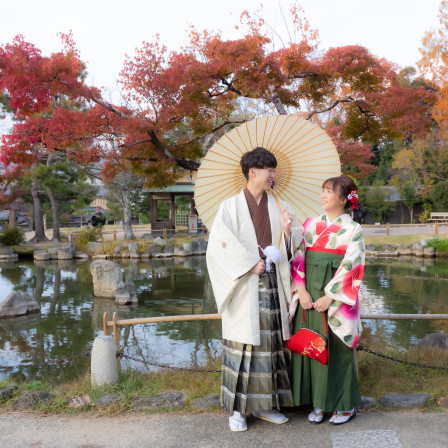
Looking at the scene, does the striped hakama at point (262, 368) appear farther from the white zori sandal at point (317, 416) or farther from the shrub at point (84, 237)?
the shrub at point (84, 237)

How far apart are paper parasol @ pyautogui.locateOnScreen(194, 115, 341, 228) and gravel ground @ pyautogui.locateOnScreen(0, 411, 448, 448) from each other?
4.77 ft

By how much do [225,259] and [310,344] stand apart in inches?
29.9

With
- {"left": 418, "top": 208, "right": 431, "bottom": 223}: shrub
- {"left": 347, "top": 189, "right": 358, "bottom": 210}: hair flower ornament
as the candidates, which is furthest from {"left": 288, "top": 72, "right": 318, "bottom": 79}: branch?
{"left": 418, "top": 208, "right": 431, "bottom": 223}: shrub

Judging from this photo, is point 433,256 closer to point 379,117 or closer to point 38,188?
point 379,117

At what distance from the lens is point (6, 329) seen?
26.8ft

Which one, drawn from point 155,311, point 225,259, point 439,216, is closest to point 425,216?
point 439,216

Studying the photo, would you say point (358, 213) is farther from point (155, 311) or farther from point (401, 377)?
point (155, 311)

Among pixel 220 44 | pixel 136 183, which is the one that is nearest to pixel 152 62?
pixel 220 44

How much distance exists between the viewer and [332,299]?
2.81m

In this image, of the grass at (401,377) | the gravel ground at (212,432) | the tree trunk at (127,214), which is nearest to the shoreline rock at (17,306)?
the gravel ground at (212,432)

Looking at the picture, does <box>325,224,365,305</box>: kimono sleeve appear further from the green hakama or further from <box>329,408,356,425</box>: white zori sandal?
<box>329,408,356,425</box>: white zori sandal

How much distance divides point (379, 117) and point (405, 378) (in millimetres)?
5118

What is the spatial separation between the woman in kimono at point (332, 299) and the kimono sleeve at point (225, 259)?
1.25 feet

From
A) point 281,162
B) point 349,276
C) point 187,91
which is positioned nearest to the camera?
point 349,276
